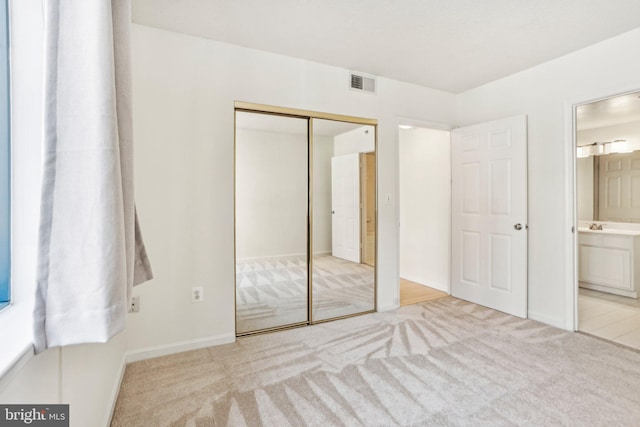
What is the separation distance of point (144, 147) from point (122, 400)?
5.49 ft

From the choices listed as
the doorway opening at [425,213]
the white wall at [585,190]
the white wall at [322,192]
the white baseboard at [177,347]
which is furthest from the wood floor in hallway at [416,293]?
the white wall at [585,190]

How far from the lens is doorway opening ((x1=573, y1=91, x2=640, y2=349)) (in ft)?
11.3

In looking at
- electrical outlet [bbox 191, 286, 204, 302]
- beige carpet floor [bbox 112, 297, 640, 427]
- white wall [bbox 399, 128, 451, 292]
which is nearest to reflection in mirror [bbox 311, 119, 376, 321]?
beige carpet floor [bbox 112, 297, 640, 427]

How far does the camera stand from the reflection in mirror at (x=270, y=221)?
2910mm

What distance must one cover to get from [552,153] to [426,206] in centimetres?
162

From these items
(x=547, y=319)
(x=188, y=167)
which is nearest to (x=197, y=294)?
(x=188, y=167)

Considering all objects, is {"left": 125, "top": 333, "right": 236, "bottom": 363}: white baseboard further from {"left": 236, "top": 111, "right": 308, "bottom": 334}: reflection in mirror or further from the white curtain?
the white curtain

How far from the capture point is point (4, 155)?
1.02 m

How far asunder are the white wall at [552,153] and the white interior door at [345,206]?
1717 mm

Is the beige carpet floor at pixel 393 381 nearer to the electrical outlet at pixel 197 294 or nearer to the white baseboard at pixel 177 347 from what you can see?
the white baseboard at pixel 177 347

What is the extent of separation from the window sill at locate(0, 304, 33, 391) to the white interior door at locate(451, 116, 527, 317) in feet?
12.1

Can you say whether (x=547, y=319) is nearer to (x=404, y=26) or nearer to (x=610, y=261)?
(x=610, y=261)

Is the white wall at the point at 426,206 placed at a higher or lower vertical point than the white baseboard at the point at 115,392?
higher

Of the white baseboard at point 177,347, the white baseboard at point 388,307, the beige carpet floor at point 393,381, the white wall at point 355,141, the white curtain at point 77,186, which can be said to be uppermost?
the white wall at point 355,141
